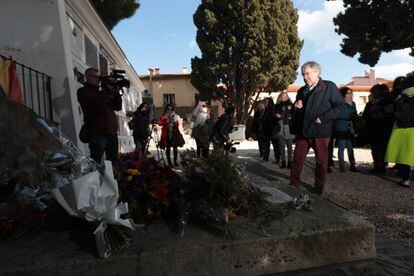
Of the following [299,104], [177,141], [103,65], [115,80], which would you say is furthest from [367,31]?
[115,80]

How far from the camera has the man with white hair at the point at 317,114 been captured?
4.12m

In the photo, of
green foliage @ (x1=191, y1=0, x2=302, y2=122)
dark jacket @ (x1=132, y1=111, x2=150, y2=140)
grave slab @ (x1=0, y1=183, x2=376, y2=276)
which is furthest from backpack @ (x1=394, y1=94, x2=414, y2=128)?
green foliage @ (x1=191, y1=0, x2=302, y2=122)

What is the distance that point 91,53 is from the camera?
7566mm

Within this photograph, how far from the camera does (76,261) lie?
182 cm

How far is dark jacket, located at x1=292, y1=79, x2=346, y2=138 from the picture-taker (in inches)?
162

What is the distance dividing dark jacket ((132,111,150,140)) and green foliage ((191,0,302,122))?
617 inches

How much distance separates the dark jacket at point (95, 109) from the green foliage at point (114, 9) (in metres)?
8.89

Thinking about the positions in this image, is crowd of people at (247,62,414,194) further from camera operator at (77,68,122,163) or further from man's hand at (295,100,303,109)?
camera operator at (77,68,122,163)

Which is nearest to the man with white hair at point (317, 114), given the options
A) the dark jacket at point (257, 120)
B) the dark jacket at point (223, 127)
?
the dark jacket at point (223, 127)

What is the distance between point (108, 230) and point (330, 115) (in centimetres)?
316

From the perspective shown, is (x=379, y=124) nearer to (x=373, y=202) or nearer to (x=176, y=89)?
(x=373, y=202)

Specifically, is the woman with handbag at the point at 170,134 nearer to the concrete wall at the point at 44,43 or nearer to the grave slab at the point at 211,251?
the concrete wall at the point at 44,43

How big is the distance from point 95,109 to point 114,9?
9506 millimetres

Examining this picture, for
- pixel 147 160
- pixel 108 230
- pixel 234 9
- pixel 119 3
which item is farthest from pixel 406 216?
pixel 234 9
